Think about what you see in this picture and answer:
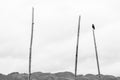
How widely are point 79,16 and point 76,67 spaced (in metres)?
8.00

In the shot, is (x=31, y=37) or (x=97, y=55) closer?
(x=31, y=37)

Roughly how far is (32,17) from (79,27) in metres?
7.49

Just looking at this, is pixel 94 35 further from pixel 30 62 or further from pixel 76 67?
pixel 30 62

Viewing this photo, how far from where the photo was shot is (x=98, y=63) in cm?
5016

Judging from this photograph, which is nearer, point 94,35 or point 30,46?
point 30,46

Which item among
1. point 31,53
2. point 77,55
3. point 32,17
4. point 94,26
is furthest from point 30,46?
point 94,26

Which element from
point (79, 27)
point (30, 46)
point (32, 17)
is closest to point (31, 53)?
point (30, 46)

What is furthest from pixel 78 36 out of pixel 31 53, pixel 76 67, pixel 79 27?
pixel 31 53

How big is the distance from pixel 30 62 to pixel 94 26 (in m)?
11.5

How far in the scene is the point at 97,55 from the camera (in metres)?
50.9

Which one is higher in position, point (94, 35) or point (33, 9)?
point (33, 9)

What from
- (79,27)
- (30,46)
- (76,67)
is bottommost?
(76,67)

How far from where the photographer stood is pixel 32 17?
154 ft

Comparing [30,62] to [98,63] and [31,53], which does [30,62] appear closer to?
[31,53]
